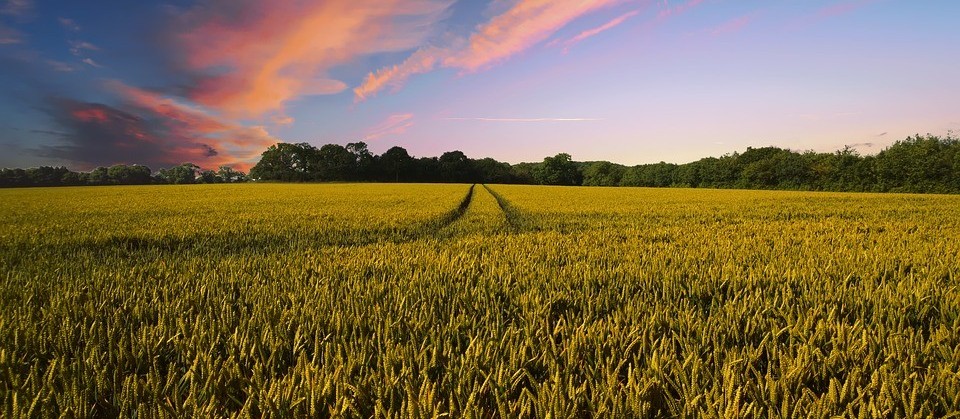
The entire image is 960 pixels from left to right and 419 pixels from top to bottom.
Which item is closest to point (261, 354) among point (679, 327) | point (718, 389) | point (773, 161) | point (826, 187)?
point (718, 389)

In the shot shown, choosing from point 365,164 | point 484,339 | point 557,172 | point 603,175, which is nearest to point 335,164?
point 365,164

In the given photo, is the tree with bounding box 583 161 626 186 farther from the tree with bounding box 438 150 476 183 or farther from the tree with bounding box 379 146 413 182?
the tree with bounding box 379 146 413 182

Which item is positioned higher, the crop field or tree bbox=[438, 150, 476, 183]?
tree bbox=[438, 150, 476, 183]

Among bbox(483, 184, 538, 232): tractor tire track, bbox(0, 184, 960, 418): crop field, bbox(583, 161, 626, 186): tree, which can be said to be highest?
bbox(583, 161, 626, 186): tree

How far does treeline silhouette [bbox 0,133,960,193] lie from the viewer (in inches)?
2734

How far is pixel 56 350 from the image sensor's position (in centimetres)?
203

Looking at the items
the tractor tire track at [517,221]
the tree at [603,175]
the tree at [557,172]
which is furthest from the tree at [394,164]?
the tractor tire track at [517,221]

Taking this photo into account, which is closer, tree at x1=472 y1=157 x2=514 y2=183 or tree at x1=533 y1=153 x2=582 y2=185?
tree at x1=472 y1=157 x2=514 y2=183

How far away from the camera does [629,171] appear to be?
136m

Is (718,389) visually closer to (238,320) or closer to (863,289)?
(238,320)

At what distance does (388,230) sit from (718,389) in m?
8.59

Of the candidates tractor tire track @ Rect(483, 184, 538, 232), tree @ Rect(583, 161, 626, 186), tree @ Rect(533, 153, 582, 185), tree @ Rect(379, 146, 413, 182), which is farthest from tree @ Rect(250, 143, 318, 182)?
tractor tire track @ Rect(483, 184, 538, 232)

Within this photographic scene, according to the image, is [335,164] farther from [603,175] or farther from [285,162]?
[603,175]

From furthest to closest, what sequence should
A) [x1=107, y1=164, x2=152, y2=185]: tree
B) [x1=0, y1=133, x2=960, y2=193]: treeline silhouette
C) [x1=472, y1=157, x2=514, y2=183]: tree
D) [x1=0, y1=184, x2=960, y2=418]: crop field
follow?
[x1=472, y1=157, x2=514, y2=183]: tree → [x1=107, y1=164, x2=152, y2=185]: tree → [x1=0, y1=133, x2=960, y2=193]: treeline silhouette → [x1=0, y1=184, x2=960, y2=418]: crop field
